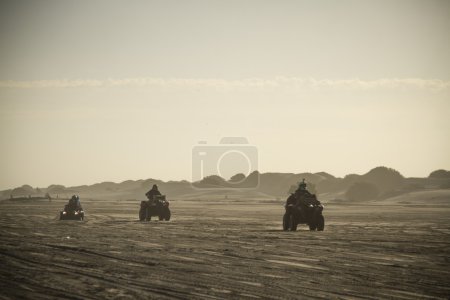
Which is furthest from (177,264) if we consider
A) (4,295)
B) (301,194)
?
(301,194)

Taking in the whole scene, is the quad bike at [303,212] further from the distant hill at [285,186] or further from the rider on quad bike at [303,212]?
the distant hill at [285,186]

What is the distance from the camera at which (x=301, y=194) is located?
25.2 meters

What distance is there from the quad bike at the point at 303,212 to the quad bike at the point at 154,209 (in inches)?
370

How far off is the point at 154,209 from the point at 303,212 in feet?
33.5

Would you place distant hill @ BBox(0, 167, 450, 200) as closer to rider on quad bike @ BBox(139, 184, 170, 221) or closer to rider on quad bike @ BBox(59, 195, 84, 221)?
rider on quad bike @ BBox(139, 184, 170, 221)

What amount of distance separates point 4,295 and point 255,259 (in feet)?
20.9

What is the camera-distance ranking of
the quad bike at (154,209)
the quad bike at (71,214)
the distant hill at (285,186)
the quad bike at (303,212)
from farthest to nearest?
the distant hill at (285,186)
the quad bike at (71,214)
the quad bike at (154,209)
the quad bike at (303,212)

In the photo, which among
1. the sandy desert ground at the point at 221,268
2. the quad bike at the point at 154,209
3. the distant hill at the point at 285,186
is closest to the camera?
the sandy desert ground at the point at 221,268

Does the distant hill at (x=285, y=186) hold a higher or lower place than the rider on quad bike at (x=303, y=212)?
higher

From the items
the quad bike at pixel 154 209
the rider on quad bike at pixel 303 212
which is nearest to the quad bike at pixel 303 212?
the rider on quad bike at pixel 303 212

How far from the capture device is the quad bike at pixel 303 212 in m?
24.9

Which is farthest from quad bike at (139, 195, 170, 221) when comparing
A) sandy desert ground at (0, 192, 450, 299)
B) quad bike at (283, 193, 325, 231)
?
sandy desert ground at (0, 192, 450, 299)

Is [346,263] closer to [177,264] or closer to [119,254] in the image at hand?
[177,264]

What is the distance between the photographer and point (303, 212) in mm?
24969
